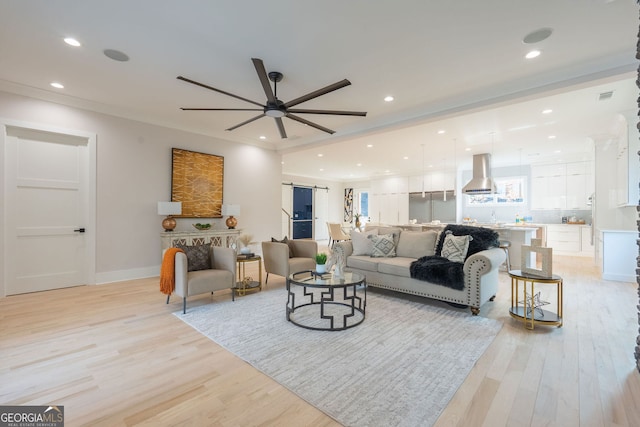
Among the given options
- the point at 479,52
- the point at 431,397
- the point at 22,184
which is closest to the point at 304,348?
the point at 431,397

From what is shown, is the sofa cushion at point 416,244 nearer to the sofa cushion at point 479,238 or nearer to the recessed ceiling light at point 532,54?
the sofa cushion at point 479,238

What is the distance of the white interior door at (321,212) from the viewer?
1182 cm

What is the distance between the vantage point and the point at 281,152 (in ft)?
22.7

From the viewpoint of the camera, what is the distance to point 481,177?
287 inches

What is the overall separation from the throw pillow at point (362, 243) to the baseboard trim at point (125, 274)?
3.60m

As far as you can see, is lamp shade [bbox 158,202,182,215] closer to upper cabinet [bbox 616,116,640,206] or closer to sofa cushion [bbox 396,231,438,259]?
sofa cushion [bbox 396,231,438,259]

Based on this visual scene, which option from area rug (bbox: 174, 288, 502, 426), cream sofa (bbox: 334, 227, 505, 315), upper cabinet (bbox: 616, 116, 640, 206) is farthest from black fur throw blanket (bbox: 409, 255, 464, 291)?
upper cabinet (bbox: 616, 116, 640, 206)

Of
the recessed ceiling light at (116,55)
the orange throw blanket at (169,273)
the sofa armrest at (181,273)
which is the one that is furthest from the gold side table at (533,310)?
the recessed ceiling light at (116,55)

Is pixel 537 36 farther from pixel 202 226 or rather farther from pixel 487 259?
pixel 202 226

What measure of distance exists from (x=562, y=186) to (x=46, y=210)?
11.8 metres

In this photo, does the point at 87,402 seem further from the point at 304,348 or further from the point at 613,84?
the point at 613,84

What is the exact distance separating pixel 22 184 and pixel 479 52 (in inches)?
240

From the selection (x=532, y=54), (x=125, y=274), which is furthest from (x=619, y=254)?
(x=125, y=274)

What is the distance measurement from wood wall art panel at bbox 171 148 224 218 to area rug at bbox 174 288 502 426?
258cm
